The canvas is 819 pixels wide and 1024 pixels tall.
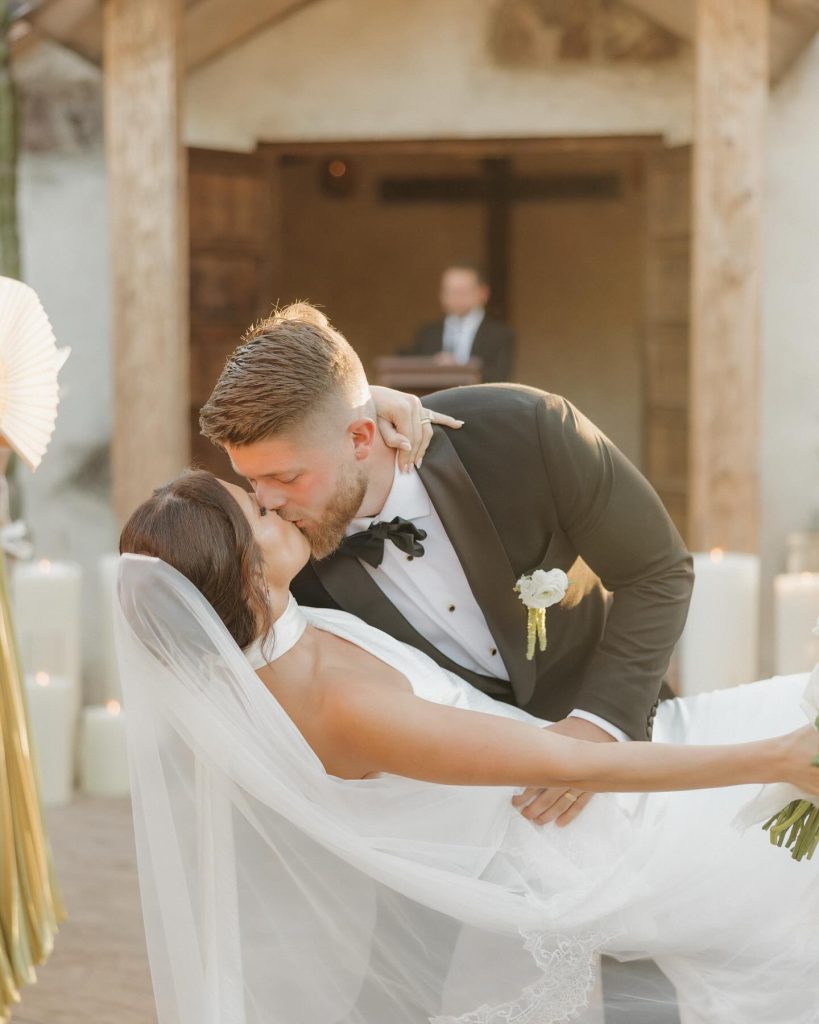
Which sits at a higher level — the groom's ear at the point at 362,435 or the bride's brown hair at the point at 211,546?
the groom's ear at the point at 362,435

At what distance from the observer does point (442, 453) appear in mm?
2365

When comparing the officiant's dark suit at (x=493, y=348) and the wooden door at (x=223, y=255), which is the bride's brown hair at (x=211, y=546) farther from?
the officiant's dark suit at (x=493, y=348)

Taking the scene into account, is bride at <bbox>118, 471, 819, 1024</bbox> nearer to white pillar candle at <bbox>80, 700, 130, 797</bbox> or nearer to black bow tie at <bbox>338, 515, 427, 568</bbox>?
black bow tie at <bbox>338, 515, 427, 568</bbox>

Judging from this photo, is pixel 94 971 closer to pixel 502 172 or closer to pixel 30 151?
pixel 30 151

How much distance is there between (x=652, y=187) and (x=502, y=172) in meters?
3.89

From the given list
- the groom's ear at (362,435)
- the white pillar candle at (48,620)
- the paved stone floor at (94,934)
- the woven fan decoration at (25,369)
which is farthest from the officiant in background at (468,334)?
the groom's ear at (362,435)

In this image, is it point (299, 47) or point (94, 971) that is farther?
point (299, 47)

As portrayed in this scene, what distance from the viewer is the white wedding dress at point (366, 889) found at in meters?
1.96

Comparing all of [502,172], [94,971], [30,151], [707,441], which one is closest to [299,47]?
[30,151]

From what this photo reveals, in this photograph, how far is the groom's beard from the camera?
2.20 meters

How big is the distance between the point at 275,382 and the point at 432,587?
1.62 feet

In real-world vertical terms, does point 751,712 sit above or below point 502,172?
below

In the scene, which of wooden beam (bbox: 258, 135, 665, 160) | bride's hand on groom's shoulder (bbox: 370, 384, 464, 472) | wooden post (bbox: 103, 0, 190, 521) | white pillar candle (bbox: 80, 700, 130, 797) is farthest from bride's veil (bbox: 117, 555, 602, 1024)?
wooden beam (bbox: 258, 135, 665, 160)

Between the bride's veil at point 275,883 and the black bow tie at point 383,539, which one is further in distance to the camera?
the black bow tie at point 383,539
